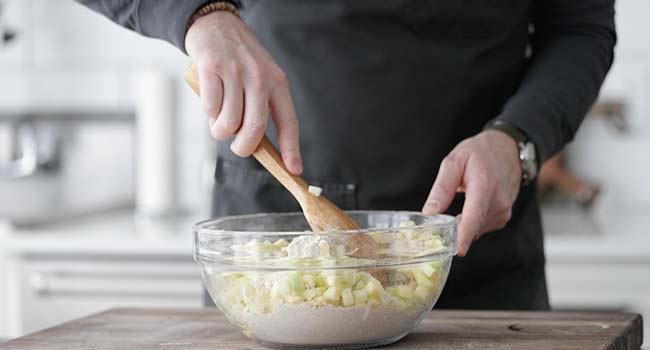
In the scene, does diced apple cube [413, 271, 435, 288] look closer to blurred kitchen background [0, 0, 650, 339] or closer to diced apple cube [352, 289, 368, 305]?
diced apple cube [352, 289, 368, 305]

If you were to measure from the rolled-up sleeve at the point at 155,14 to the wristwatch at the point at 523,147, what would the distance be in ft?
1.08

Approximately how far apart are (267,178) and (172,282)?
79 centimetres

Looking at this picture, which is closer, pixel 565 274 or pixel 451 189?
pixel 451 189

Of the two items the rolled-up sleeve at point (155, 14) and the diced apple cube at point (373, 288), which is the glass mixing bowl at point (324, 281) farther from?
the rolled-up sleeve at point (155, 14)

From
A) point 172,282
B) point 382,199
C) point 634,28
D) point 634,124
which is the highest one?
point 634,28

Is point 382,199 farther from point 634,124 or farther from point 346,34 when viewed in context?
point 634,124

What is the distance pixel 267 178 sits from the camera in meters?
1.18

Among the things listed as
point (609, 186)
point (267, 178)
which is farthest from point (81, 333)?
point (609, 186)

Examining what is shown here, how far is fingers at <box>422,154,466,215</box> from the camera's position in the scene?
957mm

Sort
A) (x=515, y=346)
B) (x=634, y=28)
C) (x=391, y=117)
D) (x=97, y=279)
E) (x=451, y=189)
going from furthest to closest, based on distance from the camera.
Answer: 1. (x=634, y=28)
2. (x=97, y=279)
3. (x=391, y=117)
4. (x=451, y=189)
5. (x=515, y=346)

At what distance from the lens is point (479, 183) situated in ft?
3.19

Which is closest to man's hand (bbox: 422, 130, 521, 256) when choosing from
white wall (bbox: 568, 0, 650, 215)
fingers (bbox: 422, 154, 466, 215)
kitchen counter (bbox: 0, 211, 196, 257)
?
fingers (bbox: 422, 154, 466, 215)

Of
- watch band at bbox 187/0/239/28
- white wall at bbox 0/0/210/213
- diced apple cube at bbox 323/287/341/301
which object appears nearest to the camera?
diced apple cube at bbox 323/287/341/301

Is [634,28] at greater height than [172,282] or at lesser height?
greater
